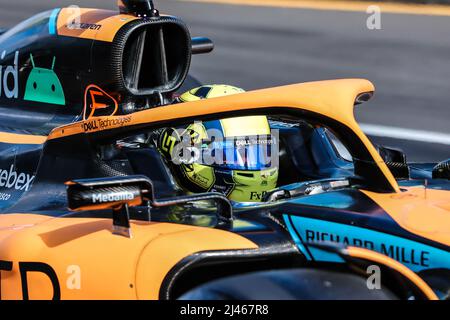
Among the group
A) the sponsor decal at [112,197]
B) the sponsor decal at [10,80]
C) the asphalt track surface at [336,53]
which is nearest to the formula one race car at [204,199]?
the sponsor decal at [112,197]

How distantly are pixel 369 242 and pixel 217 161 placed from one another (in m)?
1.09

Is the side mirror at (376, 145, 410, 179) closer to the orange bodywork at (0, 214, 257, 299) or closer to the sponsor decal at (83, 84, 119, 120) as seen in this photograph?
the orange bodywork at (0, 214, 257, 299)

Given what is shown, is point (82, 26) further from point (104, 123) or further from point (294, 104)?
point (294, 104)

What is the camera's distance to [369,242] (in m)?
3.41

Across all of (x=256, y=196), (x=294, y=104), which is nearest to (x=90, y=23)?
(x=256, y=196)

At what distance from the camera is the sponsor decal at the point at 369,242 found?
336cm

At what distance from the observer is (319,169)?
4551mm

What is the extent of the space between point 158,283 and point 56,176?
3.54ft

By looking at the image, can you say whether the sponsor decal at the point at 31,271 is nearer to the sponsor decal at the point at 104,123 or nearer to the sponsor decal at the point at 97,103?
the sponsor decal at the point at 104,123

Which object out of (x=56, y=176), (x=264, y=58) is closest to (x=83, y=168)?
(x=56, y=176)

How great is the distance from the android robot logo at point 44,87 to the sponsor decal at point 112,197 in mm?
1917

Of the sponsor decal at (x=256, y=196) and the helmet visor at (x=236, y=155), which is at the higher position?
the helmet visor at (x=236, y=155)

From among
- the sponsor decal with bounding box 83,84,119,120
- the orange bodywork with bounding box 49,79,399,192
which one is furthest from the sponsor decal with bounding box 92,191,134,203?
the sponsor decal with bounding box 83,84,119,120
